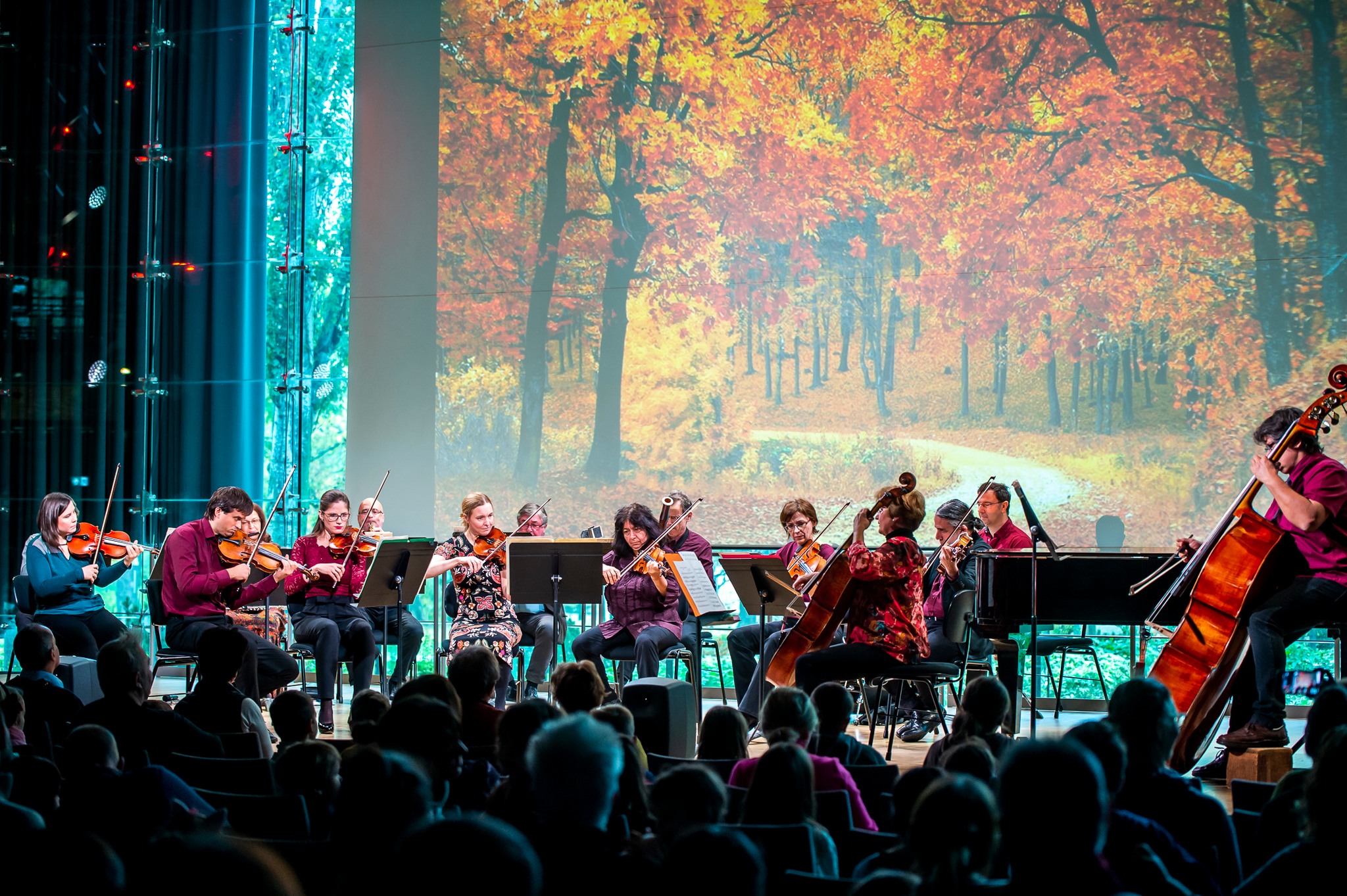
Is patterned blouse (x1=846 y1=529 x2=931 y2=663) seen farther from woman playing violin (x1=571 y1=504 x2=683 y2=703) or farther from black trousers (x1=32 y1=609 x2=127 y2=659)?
black trousers (x1=32 y1=609 x2=127 y2=659)

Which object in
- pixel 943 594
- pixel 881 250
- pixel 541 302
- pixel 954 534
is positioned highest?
pixel 881 250

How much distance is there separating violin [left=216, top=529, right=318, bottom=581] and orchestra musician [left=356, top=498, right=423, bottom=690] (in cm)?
54

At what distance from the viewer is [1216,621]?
16.2ft

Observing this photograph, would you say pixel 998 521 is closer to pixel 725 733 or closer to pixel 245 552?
pixel 725 733

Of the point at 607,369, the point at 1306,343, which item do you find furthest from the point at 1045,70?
the point at 607,369

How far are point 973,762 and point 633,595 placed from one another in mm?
3996

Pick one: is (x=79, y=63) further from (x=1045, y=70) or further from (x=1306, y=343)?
(x=1306, y=343)

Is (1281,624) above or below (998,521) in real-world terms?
below

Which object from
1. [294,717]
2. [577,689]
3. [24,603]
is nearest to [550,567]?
[24,603]

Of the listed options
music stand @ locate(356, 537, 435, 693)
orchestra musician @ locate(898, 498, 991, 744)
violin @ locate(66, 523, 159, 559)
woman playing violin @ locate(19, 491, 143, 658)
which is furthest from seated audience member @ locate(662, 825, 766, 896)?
violin @ locate(66, 523, 159, 559)

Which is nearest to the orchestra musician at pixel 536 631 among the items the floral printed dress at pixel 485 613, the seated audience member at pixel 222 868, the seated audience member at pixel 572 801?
the floral printed dress at pixel 485 613

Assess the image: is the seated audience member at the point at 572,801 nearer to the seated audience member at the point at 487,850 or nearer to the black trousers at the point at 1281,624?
the seated audience member at the point at 487,850

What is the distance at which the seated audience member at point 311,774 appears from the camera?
3.11 metres

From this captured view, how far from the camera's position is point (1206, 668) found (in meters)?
4.93
